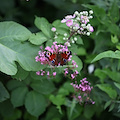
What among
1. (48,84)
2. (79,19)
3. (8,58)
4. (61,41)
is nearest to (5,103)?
(48,84)

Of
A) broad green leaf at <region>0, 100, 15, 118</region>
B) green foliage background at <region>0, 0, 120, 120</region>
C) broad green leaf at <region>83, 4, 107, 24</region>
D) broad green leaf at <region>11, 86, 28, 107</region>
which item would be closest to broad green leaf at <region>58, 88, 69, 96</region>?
green foliage background at <region>0, 0, 120, 120</region>

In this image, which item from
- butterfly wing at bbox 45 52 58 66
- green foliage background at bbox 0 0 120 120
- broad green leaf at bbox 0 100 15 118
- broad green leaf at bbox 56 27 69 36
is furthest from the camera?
broad green leaf at bbox 0 100 15 118

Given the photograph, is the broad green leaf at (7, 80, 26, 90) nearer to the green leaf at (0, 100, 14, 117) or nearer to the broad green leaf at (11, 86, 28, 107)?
the broad green leaf at (11, 86, 28, 107)

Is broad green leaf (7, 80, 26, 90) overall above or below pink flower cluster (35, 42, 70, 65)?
below

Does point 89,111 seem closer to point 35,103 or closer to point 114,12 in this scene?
point 35,103

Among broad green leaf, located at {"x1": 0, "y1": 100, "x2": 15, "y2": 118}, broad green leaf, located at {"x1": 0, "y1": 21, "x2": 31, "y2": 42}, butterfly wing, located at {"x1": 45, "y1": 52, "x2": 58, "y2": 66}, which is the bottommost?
broad green leaf, located at {"x1": 0, "y1": 100, "x2": 15, "y2": 118}
